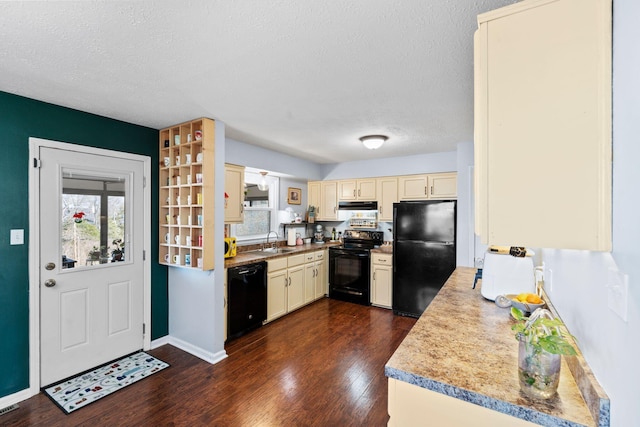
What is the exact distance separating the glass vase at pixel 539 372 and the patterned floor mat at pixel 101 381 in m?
2.82

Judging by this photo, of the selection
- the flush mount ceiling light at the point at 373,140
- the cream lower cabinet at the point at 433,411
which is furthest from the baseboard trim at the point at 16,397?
the flush mount ceiling light at the point at 373,140

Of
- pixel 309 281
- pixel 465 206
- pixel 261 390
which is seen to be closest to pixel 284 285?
pixel 309 281

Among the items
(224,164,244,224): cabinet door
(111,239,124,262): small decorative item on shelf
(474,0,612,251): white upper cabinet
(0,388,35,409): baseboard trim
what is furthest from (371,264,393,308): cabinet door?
(0,388,35,409): baseboard trim

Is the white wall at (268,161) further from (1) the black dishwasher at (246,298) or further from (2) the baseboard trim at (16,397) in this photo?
(2) the baseboard trim at (16,397)

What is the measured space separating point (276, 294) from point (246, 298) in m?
0.55

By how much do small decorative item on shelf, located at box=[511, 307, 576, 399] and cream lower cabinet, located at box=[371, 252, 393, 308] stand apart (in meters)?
3.36

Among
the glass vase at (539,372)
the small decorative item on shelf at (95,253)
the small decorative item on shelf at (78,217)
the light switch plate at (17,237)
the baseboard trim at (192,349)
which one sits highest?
the small decorative item on shelf at (78,217)

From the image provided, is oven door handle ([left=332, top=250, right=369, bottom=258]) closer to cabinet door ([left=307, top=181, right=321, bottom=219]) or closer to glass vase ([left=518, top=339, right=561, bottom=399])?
cabinet door ([left=307, top=181, right=321, bottom=219])

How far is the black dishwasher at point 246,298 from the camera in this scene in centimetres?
319

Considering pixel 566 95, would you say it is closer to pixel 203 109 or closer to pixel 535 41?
pixel 535 41

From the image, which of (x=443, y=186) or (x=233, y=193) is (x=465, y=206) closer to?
(x=443, y=186)

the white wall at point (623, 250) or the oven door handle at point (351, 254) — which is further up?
the white wall at point (623, 250)

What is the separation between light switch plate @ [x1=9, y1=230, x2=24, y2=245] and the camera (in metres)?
2.20

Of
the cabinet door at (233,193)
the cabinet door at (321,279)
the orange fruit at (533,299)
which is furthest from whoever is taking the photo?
the cabinet door at (321,279)
